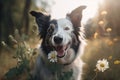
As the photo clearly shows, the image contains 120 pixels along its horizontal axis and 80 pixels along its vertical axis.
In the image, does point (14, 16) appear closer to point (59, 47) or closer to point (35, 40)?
point (35, 40)

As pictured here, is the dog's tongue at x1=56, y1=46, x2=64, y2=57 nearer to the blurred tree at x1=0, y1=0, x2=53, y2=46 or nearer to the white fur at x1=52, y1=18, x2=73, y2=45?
the white fur at x1=52, y1=18, x2=73, y2=45

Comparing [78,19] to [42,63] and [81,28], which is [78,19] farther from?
[42,63]

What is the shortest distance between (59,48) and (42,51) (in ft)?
1.51

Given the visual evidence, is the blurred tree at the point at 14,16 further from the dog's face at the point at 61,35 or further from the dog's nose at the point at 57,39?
the dog's nose at the point at 57,39

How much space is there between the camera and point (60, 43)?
7207mm

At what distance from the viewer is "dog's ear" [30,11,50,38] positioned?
7680mm

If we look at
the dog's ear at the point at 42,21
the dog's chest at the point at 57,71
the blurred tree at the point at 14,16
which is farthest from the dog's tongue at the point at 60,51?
the blurred tree at the point at 14,16

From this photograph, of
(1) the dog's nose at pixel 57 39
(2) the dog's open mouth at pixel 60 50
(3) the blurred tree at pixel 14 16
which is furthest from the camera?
(3) the blurred tree at pixel 14 16

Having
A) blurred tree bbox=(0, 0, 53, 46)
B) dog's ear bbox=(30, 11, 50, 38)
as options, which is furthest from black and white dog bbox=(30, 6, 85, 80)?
blurred tree bbox=(0, 0, 53, 46)

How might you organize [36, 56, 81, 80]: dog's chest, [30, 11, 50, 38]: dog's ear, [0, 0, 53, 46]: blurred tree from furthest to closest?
[0, 0, 53, 46]: blurred tree < [30, 11, 50, 38]: dog's ear < [36, 56, 81, 80]: dog's chest

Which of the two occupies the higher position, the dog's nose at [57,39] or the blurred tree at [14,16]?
the blurred tree at [14,16]

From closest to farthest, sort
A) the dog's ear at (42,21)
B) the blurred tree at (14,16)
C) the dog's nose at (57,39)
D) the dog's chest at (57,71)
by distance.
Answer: the dog's chest at (57,71), the dog's nose at (57,39), the dog's ear at (42,21), the blurred tree at (14,16)

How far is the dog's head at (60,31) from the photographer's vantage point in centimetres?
727

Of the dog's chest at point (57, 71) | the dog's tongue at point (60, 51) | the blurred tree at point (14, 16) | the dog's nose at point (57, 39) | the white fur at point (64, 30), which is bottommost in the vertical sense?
the dog's chest at point (57, 71)
